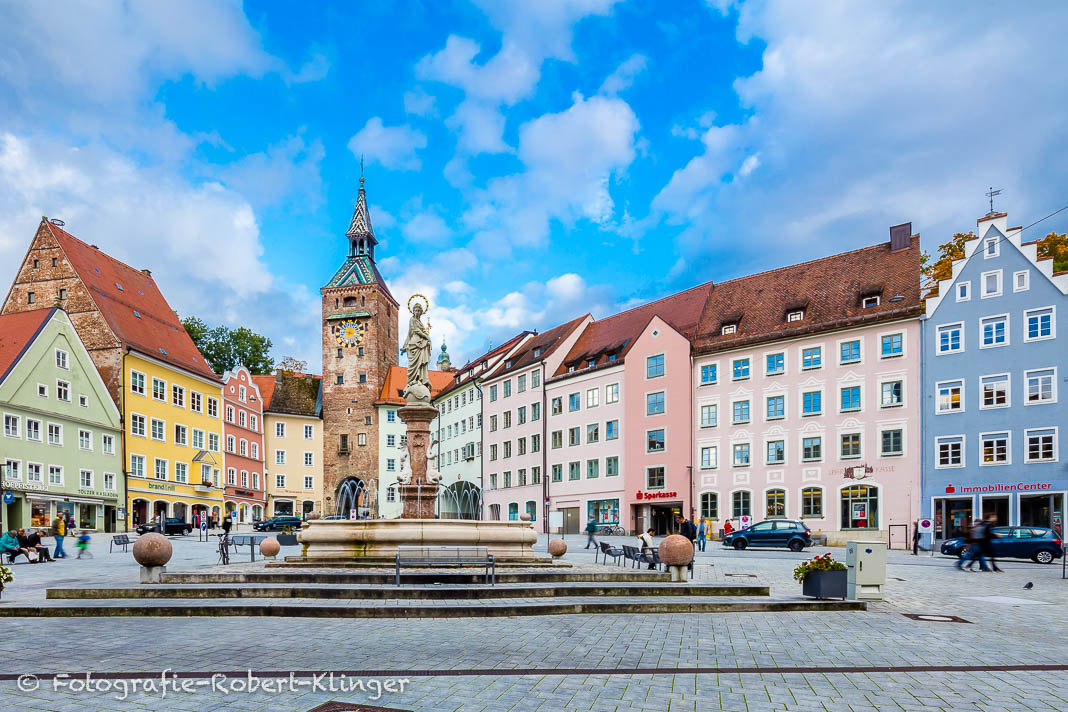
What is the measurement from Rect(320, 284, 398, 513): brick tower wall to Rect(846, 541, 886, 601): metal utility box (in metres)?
69.3

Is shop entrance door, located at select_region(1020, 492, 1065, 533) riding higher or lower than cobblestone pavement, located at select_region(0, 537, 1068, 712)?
lower

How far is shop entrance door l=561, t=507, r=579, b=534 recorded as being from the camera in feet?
185

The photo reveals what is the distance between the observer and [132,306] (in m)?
Answer: 58.6

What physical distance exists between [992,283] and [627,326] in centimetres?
2387

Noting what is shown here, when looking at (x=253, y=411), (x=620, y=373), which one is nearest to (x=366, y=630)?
(x=620, y=373)

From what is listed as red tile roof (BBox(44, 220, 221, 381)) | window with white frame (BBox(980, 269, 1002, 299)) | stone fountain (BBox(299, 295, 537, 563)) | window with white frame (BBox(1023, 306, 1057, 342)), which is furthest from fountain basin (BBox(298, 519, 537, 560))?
red tile roof (BBox(44, 220, 221, 381))

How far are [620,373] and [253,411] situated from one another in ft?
115

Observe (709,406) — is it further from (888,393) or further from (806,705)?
(806,705)

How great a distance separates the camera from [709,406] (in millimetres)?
49906

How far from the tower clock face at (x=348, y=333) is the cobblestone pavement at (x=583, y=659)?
76321mm

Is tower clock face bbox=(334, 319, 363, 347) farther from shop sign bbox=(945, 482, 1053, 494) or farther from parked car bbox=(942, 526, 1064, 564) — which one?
parked car bbox=(942, 526, 1064, 564)

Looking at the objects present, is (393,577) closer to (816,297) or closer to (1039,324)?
(1039,324)

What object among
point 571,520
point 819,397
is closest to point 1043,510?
point 819,397

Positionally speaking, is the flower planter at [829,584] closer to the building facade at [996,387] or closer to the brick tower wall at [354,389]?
the building facade at [996,387]
